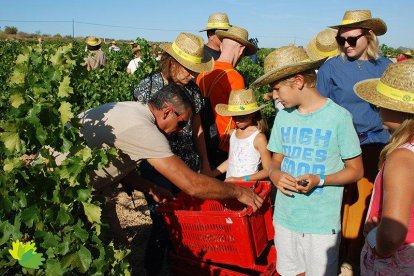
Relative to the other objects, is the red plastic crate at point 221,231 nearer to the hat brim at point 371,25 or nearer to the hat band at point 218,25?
the hat brim at point 371,25

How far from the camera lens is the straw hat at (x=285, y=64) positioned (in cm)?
250

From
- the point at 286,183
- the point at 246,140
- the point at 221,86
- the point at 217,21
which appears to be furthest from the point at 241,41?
the point at 286,183

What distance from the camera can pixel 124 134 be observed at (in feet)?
8.40

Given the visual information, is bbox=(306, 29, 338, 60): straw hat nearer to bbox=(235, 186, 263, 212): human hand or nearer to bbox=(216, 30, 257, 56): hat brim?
bbox=(216, 30, 257, 56): hat brim

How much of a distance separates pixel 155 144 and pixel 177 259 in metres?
0.99

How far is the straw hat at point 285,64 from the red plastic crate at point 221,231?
78 centimetres

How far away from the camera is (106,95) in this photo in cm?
823

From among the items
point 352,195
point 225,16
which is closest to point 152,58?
point 225,16

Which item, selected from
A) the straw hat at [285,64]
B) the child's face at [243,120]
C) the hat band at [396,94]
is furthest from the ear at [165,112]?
the hat band at [396,94]

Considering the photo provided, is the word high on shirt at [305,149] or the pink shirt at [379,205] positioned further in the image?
the word high on shirt at [305,149]

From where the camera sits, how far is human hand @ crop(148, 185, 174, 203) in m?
3.21

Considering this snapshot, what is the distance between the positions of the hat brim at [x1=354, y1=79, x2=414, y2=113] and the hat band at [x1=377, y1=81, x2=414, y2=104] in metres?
0.01

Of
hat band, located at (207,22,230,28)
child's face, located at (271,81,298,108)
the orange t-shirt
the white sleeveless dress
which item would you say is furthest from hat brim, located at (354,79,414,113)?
hat band, located at (207,22,230,28)

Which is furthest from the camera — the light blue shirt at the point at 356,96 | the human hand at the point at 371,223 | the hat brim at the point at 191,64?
the light blue shirt at the point at 356,96
